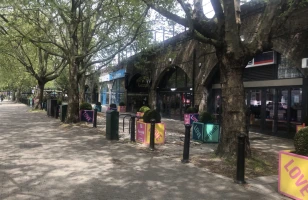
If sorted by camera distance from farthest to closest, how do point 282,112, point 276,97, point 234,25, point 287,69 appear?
point 276,97 → point 282,112 → point 287,69 → point 234,25

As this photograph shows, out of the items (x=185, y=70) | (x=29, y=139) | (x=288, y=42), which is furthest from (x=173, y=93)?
(x=29, y=139)

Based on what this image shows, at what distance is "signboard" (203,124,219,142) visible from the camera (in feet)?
35.6

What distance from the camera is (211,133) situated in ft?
35.7

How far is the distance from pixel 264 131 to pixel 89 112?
943 centimetres

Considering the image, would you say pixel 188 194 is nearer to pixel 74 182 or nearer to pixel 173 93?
pixel 74 182

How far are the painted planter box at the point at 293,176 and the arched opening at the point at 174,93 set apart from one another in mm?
14893

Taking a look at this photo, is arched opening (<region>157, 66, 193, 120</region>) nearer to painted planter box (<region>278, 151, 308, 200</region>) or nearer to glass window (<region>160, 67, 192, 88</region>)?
glass window (<region>160, 67, 192, 88</region>)

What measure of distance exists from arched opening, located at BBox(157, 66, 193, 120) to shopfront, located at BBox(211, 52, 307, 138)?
5.77 m

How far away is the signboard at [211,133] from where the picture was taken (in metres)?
10.8

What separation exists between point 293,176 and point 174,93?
18.0 m

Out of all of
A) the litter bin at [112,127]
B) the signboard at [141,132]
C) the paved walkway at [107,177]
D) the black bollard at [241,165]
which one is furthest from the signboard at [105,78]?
the black bollard at [241,165]

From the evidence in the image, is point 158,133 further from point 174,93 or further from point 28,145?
point 174,93

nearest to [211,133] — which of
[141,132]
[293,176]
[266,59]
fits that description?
[141,132]

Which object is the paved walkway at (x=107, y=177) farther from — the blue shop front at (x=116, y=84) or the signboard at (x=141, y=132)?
the blue shop front at (x=116, y=84)
